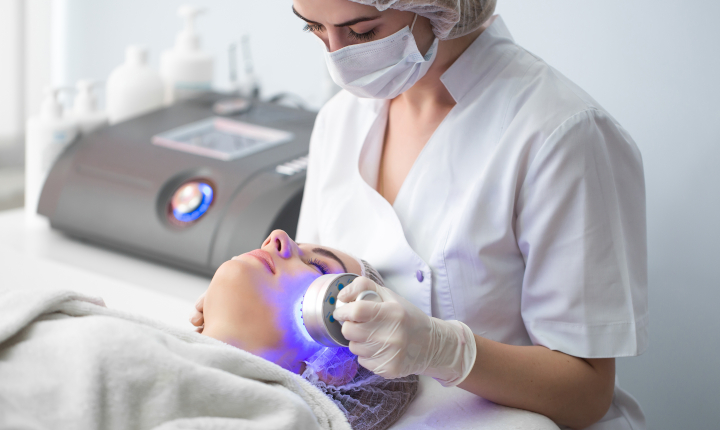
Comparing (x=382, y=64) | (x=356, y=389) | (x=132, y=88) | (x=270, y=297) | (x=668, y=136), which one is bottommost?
(x=356, y=389)

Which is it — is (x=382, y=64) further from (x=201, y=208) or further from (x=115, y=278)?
(x=115, y=278)

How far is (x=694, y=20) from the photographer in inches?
52.2

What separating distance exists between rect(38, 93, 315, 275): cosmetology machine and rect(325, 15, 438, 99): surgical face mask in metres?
0.47

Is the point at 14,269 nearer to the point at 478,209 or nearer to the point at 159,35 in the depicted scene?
the point at 478,209

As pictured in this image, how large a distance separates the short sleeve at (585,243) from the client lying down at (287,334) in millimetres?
274

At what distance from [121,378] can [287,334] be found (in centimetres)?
32

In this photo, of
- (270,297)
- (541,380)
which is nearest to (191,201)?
(270,297)

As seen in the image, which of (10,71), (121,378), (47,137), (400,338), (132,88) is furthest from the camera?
(10,71)

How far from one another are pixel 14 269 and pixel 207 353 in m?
0.95

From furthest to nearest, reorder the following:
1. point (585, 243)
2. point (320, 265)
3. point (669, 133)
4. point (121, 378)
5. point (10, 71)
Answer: point (10, 71) < point (669, 133) < point (320, 265) < point (585, 243) < point (121, 378)

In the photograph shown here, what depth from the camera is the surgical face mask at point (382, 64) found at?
1.00 metres

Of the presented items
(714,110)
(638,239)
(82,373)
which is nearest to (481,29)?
(638,239)

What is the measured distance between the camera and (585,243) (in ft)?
3.05

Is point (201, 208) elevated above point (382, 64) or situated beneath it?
situated beneath
